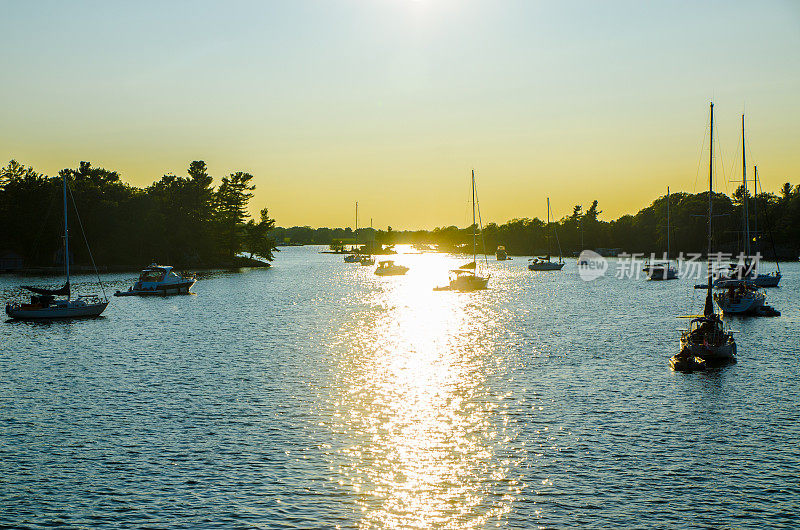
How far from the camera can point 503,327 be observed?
73.5m

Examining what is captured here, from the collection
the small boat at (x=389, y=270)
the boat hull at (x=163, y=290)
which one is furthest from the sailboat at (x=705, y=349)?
the small boat at (x=389, y=270)

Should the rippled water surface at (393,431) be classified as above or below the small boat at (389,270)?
below

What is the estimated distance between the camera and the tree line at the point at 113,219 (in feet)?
553

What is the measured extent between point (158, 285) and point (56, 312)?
34819 mm

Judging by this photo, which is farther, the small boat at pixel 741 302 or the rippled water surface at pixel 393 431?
the small boat at pixel 741 302

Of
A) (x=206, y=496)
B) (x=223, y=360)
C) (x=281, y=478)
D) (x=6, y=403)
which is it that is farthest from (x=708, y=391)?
(x=6, y=403)

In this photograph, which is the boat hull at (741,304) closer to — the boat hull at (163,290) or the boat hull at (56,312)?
the boat hull at (56,312)

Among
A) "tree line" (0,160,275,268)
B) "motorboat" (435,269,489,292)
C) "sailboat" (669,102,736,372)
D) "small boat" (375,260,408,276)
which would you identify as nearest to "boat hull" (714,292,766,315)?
"sailboat" (669,102,736,372)

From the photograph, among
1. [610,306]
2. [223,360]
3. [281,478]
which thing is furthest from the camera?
[610,306]

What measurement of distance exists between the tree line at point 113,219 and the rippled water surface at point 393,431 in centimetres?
11611

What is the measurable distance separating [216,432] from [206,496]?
7.89 metres

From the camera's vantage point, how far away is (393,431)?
32344mm

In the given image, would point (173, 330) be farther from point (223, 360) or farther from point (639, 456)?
point (639, 456)

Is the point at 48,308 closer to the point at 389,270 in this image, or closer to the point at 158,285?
the point at 158,285
